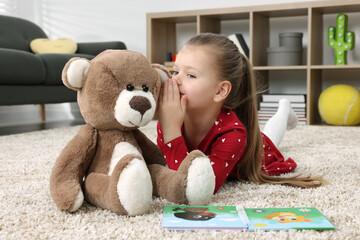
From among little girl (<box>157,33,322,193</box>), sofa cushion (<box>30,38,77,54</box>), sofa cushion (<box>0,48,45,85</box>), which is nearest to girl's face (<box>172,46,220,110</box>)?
little girl (<box>157,33,322,193</box>)

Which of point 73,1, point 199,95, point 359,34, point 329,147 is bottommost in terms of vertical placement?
point 329,147

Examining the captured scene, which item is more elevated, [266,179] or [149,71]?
[149,71]

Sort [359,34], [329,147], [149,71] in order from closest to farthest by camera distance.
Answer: [149,71], [329,147], [359,34]

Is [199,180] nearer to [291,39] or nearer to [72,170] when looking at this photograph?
[72,170]

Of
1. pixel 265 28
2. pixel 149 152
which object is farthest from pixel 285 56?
pixel 149 152

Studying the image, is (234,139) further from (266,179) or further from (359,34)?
(359,34)

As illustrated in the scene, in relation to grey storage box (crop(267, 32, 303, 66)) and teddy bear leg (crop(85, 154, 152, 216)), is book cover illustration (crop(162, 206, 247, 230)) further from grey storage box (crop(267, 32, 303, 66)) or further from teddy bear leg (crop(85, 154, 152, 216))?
grey storage box (crop(267, 32, 303, 66))

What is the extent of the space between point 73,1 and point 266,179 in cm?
293

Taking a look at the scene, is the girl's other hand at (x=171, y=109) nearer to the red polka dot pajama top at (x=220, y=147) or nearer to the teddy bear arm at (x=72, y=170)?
the red polka dot pajama top at (x=220, y=147)

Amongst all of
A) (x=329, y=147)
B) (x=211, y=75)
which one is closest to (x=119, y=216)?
(x=211, y=75)

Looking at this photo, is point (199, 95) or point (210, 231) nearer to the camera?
point (210, 231)

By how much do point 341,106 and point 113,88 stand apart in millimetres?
1971

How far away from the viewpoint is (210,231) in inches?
25.2

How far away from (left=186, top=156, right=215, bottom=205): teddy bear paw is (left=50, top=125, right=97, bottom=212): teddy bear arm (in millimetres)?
198
